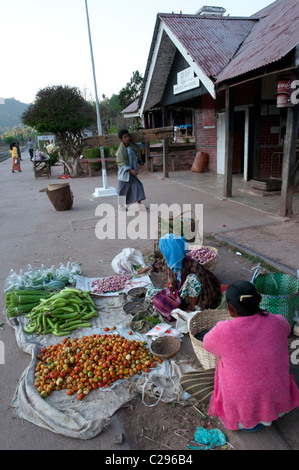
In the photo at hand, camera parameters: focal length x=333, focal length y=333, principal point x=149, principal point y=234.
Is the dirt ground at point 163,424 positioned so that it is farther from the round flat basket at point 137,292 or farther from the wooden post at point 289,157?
the wooden post at point 289,157

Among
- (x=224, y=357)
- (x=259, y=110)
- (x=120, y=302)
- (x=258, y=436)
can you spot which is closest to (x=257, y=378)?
(x=224, y=357)

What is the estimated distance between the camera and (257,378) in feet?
6.55

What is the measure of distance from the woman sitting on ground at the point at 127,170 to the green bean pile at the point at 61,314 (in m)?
4.32

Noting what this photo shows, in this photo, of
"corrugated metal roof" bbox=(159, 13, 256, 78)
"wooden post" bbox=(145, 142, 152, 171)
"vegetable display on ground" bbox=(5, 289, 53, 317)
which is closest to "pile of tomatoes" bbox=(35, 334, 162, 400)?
"vegetable display on ground" bbox=(5, 289, 53, 317)

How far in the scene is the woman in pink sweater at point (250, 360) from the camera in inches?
77.7

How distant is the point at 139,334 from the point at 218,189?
7.31 m

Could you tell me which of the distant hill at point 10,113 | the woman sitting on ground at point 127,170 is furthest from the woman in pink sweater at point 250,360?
the distant hill at point 10,113

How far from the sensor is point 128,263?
185 inches

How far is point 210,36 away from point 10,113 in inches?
5636

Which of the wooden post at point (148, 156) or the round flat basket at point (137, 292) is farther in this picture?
the wooden post at point (148, 156)

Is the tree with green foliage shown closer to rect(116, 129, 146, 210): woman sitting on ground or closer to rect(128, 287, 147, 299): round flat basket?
rect(116, 129, 146, 210): woman sitting on ground

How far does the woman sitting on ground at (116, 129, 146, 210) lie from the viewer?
7.46 meters

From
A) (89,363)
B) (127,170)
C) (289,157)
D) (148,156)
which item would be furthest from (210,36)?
(89,363)

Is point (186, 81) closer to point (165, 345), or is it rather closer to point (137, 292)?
point (137, 292)
